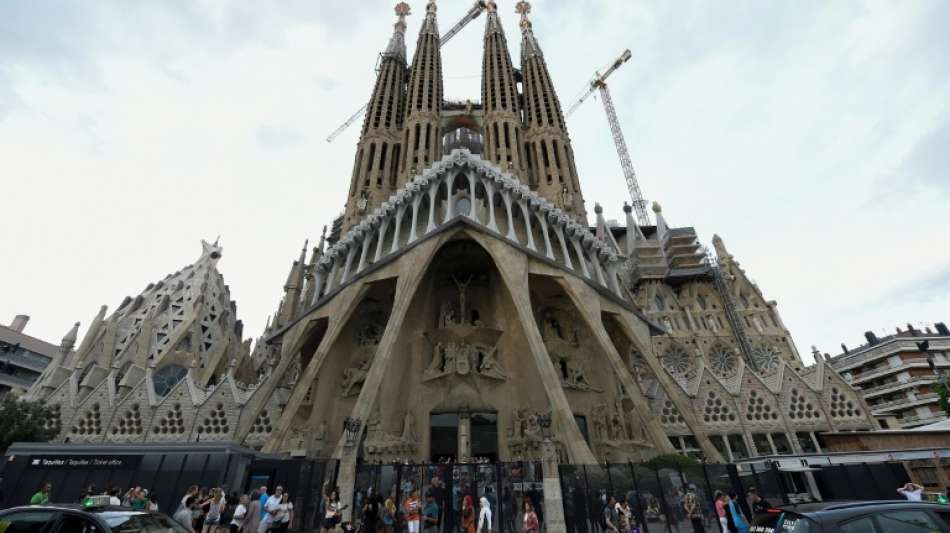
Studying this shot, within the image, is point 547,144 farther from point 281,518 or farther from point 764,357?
point 281,518

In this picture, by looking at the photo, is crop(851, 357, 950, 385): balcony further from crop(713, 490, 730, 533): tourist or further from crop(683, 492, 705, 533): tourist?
crop(713, 490, 730, 533): tourist

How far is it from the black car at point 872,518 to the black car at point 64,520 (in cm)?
682

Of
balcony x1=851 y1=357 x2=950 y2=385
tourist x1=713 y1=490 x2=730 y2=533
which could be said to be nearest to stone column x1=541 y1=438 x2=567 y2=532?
tourist x1=713 y1=490 x2=730 y2=533

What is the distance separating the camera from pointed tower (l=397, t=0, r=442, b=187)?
33.5 m

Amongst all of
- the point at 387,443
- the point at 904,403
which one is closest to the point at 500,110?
the point at 387,443

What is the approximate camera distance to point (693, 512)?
9430mm

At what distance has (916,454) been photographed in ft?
52.1

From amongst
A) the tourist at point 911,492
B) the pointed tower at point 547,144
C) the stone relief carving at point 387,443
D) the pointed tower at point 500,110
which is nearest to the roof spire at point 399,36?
the pointed tower at point 500,110

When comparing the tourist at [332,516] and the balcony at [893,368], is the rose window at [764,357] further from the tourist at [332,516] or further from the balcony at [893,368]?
the tourist at [332,516]

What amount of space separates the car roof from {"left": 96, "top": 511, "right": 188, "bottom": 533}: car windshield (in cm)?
683

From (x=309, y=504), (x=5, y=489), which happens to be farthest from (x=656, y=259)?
(x=5, y=489)

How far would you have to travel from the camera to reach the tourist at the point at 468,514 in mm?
10078

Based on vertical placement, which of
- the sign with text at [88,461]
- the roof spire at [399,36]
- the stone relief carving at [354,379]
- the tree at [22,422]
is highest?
the roof spire at [399,36]

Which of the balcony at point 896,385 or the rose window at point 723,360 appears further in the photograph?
the balcony at point 896,385
